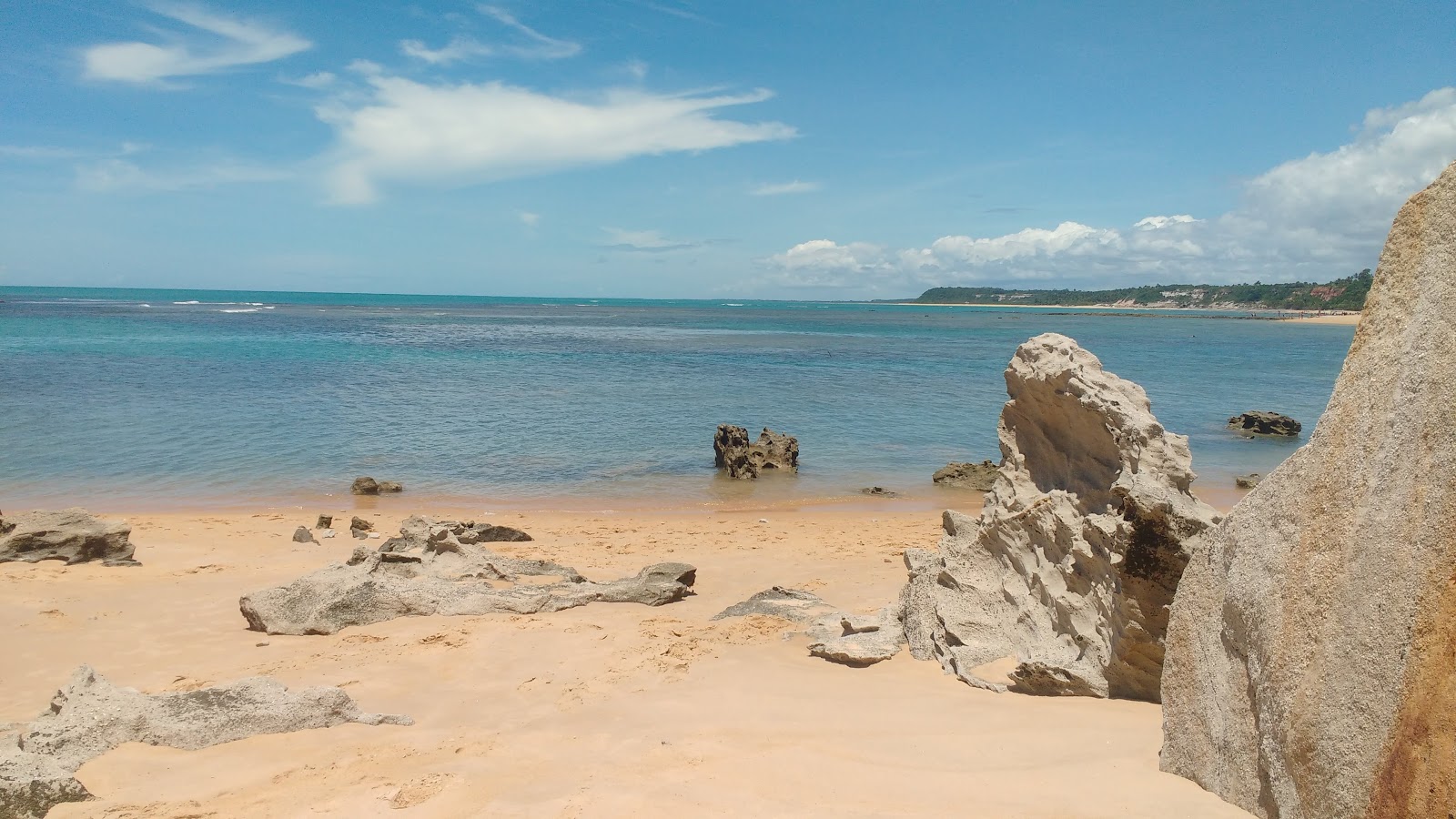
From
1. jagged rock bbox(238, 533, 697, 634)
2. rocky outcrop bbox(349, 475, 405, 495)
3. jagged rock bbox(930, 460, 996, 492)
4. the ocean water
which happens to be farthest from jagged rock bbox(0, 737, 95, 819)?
jagged rock bbox(930, 460, 996, 492)

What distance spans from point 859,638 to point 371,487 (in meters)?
11.0

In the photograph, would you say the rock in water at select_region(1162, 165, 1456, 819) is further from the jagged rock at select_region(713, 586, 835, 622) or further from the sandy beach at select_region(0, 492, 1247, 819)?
the jagged rock at select_region(713, 586, 835, 622)

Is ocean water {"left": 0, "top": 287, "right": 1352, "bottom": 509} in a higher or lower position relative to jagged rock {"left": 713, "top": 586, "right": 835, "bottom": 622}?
lower

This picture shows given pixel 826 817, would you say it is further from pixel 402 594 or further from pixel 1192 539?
pixel 402 594

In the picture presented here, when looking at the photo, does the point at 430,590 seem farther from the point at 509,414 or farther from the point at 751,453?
the point at 509,414

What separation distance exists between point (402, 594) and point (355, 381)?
26107mm

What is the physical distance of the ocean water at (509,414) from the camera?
53.8 ft

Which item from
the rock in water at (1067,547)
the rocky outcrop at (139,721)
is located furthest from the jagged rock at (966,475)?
the rocky outcrop at (139,721)

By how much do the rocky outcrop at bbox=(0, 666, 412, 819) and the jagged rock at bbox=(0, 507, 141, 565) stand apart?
17.1ft

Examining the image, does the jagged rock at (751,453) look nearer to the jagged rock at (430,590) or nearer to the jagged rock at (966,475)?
the jagged rock at (966,475)

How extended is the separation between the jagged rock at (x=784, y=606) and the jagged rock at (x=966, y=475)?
8622mm

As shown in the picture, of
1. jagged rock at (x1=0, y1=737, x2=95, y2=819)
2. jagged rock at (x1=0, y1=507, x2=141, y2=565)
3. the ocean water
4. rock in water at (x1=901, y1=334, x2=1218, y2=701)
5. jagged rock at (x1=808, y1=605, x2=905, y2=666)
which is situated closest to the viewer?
jagged rock at (x1=0, y1=737, x2=95, y2=819)

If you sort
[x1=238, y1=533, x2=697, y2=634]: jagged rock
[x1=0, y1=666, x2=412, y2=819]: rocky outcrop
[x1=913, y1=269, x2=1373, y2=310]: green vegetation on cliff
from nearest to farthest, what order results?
[x1=0, y1=666, x2=412, y2=819]: rocky outcrop → [x1=238, y1=533, x2=697, y2=634]: jagged rock → [x1=913, y1=269, x2=1373, y2=310]: green vegetation on cliff

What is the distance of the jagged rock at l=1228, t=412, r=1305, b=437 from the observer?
23.5 m
